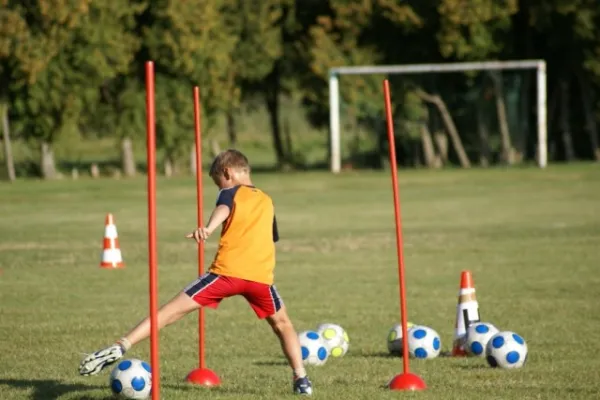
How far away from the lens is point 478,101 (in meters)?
50.5

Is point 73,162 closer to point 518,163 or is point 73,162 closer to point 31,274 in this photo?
point 518,163

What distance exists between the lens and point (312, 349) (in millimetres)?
11031

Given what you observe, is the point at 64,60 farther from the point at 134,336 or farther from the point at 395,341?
the point at 134,336

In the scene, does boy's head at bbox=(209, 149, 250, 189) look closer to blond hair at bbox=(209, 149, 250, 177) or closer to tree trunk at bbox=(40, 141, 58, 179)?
blond hair at bbox=(209, 149, 250, 177)

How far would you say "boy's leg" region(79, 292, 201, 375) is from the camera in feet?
28.2

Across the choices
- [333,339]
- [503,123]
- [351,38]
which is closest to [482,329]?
[333,339]

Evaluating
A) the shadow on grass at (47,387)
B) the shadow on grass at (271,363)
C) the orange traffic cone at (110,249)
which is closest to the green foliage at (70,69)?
the orange traffic cone at (110,249)

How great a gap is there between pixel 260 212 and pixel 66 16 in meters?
38.6

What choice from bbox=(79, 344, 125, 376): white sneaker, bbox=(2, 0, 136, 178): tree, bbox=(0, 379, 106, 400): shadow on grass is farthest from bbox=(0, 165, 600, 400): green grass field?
bbox=(2, 0, 136, 178): tree

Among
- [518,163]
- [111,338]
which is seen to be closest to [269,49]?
[518,163]

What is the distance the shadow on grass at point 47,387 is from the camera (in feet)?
30.9

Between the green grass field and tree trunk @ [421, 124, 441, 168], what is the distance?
15.9m

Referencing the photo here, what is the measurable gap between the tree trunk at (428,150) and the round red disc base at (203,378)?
4191cm

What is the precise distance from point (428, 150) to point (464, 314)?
1594 inches
